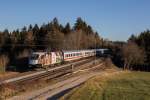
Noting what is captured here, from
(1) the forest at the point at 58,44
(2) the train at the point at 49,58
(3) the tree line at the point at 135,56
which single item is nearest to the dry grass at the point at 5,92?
(2) the train at the point at 49,58

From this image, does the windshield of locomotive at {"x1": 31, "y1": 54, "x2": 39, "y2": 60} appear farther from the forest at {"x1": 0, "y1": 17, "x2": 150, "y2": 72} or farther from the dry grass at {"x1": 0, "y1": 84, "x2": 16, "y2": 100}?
the dry grass at {"x1": 0, "y1": 84, "x2": 16, "y2": 100}

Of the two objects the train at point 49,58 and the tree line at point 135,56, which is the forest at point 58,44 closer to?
the tree line at point 135,56

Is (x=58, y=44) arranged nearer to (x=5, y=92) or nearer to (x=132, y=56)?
(x=132, y=56)

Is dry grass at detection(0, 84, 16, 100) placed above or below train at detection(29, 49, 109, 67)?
below

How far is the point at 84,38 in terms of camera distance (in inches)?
5827

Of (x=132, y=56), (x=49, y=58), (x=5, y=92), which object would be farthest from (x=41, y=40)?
(x=5, y=92)

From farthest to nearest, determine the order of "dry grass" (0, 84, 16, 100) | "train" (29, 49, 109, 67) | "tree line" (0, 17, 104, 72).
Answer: "tree line" (0, 17, 104, 72) → "train" (29, 49, 109, 67) → "dry grass" (0, 84, 16, 100)

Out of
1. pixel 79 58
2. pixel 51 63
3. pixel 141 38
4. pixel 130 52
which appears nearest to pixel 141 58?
pixel 130 52

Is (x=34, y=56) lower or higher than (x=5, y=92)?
higher

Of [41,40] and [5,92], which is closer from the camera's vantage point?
[5,92]

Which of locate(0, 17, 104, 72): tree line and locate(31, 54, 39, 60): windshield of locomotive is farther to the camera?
locate(0, 17, 104, 72): tree line

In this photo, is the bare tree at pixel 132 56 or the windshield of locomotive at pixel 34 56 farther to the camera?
the bare tree at pixel 132 56

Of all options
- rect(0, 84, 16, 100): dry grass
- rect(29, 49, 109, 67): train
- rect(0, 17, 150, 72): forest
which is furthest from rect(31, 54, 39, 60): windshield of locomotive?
rect(0, 84, 16, 100): dry grass

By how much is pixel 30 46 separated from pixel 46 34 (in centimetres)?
1579
